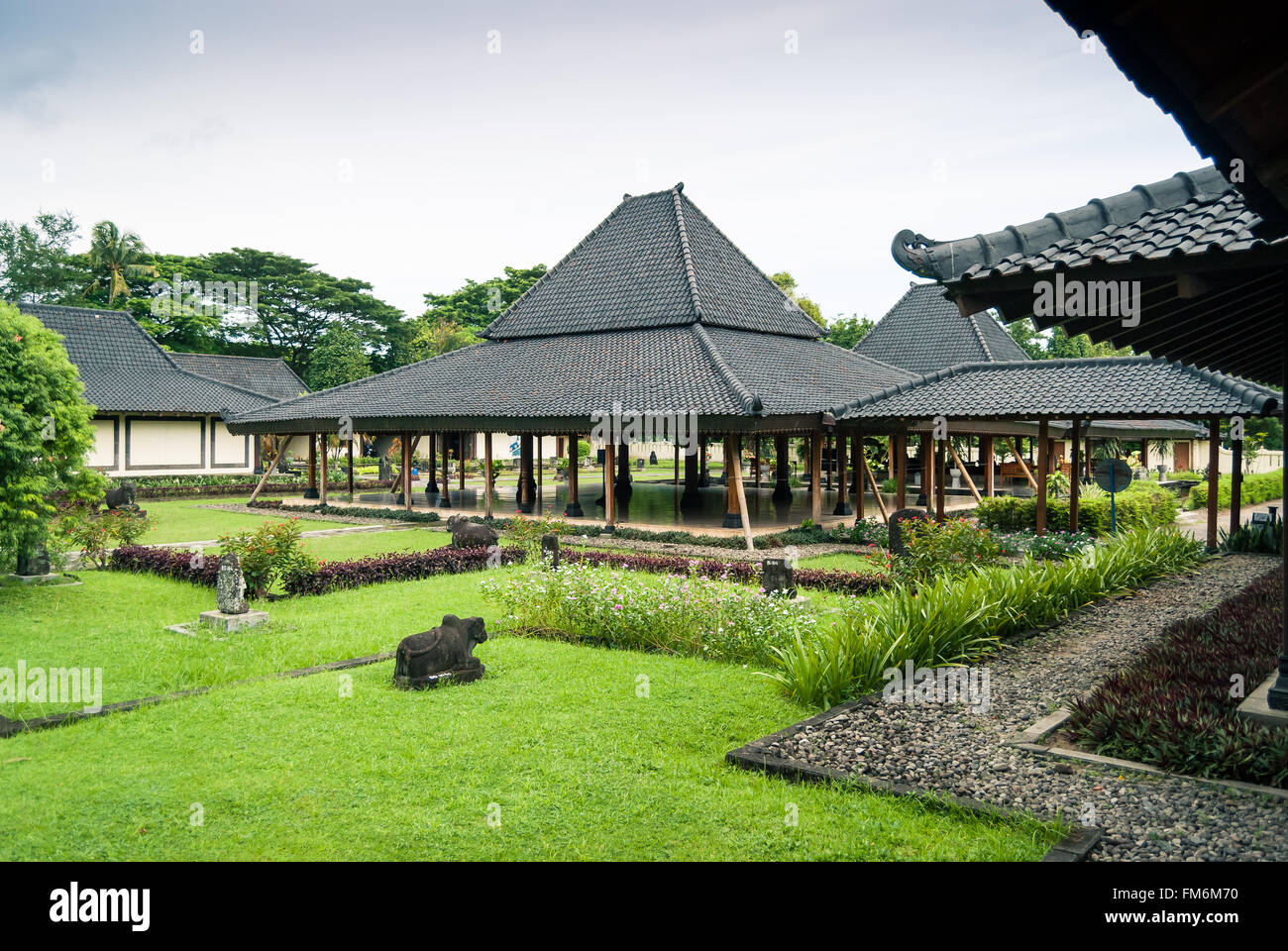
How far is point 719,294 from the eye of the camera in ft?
76.0

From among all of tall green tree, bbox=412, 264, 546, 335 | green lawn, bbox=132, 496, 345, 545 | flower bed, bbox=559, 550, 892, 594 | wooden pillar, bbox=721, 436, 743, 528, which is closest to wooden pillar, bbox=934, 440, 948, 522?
flower bed, bbox=559, 550, 892, 594

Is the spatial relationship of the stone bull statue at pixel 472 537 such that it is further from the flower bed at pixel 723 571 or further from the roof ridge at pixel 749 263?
the roof ridge at pixel 749 263

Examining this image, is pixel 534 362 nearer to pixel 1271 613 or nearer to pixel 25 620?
pixel 25 620

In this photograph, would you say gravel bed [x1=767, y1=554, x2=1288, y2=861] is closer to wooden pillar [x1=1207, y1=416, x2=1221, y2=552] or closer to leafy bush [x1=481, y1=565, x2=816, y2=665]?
leafy bush [x1=481, y1=565, x2=816, y2=665]

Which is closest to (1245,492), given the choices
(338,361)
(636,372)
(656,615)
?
(636,372)

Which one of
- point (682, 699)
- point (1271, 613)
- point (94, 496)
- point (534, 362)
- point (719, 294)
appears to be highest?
point (719, 294)

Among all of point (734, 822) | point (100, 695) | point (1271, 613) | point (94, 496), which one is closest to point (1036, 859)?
point (734, 822)

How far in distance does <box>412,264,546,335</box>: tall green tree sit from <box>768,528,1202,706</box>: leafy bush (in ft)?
165

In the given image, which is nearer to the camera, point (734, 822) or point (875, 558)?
point (734, 822)

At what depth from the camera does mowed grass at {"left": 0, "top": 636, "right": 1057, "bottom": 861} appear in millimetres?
4508

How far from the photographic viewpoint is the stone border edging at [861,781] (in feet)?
14.1

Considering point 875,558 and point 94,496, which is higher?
point 94,496
